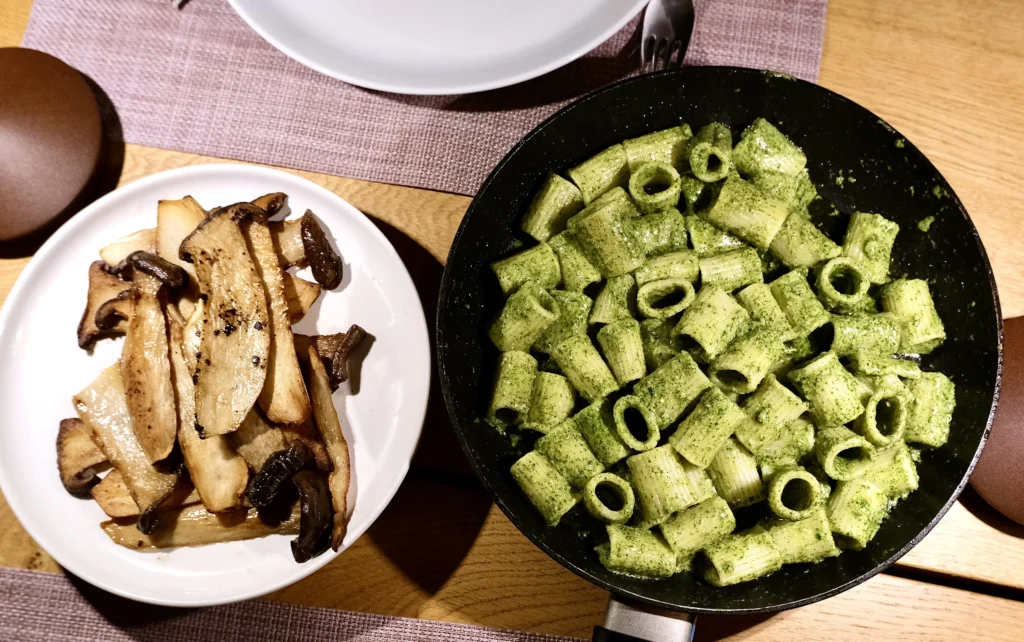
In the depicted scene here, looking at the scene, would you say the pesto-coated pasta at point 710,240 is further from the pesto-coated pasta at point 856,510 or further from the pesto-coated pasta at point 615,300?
the pesto-coated pasta at point 856,510

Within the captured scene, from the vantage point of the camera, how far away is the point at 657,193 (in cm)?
122

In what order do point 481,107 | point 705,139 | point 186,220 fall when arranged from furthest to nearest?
point 481,107 < point 705,139 < point 186,220

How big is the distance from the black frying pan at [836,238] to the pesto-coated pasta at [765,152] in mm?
48

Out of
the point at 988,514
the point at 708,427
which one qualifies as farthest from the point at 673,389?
the point at 988,514

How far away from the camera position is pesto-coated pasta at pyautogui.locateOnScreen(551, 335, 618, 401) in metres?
1.14

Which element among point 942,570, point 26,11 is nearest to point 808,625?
point 942,570

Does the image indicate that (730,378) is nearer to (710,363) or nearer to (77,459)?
(710,363)

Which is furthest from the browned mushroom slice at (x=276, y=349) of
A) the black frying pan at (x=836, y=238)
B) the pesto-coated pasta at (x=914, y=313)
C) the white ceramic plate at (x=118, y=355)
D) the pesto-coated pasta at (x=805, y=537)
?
the pesto-coated pasta at (x=914, y=313)

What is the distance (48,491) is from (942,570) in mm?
1625

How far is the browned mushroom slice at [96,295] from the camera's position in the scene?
1.15 metres

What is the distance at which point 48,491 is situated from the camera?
1.16 meters

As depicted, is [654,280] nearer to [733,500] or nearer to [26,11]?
[733,500]

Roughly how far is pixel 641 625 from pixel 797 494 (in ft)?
1.18

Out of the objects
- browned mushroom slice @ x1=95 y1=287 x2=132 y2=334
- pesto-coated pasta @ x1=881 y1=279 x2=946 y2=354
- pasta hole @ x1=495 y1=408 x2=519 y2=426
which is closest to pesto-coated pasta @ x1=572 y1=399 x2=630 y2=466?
pasta hole @ x1=495 y1=408 x2=519 y2=426
